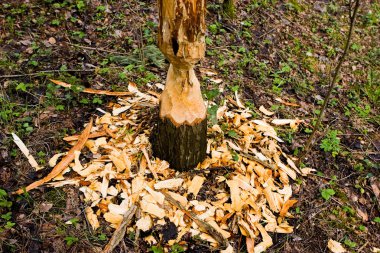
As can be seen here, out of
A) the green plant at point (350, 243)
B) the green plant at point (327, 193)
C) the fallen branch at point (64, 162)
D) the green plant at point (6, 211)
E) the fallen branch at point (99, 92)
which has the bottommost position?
the green plant at point (350, 243)

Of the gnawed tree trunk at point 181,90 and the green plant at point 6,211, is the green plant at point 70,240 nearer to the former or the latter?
the green plant at point 6,211

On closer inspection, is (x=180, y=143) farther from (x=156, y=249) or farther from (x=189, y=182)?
(x=156, y=249)

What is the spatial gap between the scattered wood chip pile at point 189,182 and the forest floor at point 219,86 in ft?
0.38

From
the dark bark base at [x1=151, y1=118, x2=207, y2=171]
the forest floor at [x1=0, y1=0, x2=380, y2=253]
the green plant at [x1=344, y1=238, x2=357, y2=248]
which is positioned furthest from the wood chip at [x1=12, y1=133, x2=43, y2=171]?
the green plant at [x1=344, y1=238, x2=357, y2=248]

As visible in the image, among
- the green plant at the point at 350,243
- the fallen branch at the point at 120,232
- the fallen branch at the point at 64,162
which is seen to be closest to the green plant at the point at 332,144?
the green plant at the point at 350,243

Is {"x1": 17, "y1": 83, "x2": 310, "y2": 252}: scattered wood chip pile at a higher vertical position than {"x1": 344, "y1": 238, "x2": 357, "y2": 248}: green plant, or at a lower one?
higher

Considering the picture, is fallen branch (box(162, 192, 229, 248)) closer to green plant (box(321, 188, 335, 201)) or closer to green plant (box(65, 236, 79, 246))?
green plant (box(65, 236, 79, 246))

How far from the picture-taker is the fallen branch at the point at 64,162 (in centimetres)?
221

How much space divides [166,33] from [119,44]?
1.71 m

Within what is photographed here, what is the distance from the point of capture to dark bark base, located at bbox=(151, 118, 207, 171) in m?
2.25

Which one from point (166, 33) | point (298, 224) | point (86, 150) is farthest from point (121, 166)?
point (298, 224)

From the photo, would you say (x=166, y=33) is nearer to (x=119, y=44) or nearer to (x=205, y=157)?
(x=205, y=157)

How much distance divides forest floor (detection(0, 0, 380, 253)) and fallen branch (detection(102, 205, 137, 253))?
6 centimetres

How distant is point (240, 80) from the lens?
3.37 metres
